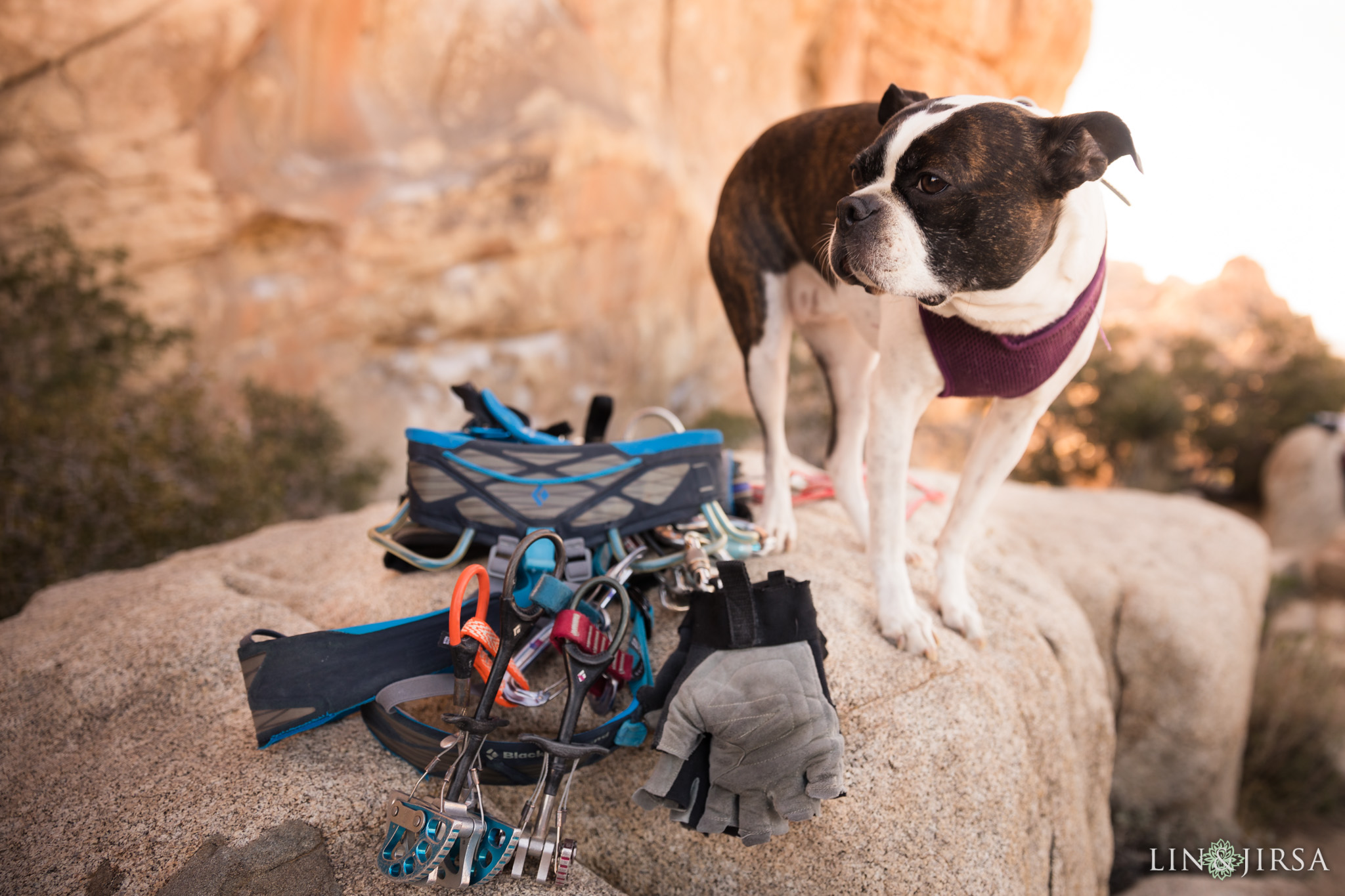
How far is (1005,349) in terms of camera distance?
155cm

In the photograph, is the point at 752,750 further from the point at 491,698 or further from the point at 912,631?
the point at 912,631

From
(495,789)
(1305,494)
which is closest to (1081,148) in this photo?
(495,789)

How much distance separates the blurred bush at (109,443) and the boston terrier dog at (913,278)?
3488 mm

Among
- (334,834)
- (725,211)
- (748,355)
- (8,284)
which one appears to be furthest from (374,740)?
(8,284)

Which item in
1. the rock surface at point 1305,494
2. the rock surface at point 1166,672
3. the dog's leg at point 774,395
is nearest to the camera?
the dog's leg at point 774,395

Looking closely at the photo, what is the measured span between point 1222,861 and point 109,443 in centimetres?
570

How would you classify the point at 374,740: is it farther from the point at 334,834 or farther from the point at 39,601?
the point at 39,601

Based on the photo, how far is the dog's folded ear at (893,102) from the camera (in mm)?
1586

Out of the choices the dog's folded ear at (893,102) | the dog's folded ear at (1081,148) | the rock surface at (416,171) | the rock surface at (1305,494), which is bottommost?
the rock surface at (1305,494)

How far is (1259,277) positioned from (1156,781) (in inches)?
1075

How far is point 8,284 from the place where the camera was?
185 inches

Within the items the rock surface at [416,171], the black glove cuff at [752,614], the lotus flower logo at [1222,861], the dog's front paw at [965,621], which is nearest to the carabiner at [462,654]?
the black glove cuff at [752,614]

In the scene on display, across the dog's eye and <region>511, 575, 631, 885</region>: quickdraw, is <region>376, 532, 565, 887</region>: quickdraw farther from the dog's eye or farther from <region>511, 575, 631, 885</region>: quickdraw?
the dog's eye

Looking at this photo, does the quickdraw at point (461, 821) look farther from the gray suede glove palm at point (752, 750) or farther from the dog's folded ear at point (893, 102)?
the dog's folded ear at point (893, 102)
